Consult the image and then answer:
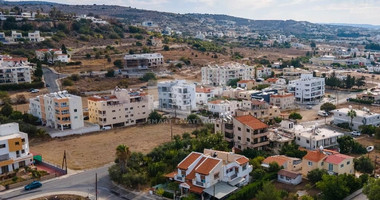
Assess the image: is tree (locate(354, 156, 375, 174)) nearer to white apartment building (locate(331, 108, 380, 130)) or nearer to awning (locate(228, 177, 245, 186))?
awning (locate(228, 177, 245, 186))

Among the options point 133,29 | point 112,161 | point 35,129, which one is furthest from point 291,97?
point 133,29

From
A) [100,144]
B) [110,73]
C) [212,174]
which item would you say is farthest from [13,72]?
[212,174]

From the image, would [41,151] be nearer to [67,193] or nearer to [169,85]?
[67,193]

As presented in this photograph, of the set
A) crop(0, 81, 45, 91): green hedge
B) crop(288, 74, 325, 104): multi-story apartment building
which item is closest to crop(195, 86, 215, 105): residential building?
crop(288, 74, 325, 104): multi-story apartment building

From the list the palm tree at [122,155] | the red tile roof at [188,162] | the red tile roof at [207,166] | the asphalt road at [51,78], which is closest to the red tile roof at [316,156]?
the red tile roof at [207,166]

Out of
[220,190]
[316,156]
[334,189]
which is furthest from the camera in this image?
[316,156]

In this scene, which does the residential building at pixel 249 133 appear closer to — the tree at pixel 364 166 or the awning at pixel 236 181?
the awning at pixel 236 181

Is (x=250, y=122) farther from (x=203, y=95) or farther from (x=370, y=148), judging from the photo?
(x=203, y=95)
